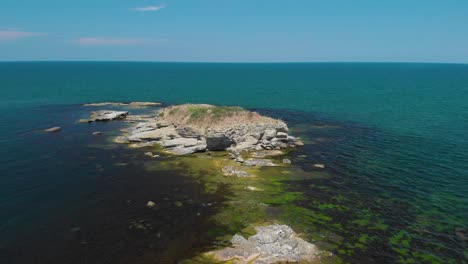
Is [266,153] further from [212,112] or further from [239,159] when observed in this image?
[212,112]

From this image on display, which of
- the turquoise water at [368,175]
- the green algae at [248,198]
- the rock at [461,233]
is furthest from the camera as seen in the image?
the green algae at [248,198]

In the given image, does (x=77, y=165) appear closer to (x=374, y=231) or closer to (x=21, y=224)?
(x=21, y=224)

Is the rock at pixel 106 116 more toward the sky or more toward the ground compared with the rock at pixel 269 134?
more toward the ground

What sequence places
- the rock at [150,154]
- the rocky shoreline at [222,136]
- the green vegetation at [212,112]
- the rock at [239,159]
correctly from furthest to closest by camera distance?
the green vegetation at [212,112] → the rock at [150,154] → the rocky shoreline at [222,136] → the rock at [239,159]

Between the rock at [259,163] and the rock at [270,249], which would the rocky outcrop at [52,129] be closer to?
the rock at [259,163]

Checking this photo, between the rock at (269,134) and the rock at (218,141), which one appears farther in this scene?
the rock at (269,134)

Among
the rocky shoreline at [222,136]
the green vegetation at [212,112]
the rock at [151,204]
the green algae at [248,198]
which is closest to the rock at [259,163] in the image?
the rocky shoreline at [222,136]

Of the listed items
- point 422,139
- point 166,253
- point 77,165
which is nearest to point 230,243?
point 166,253
